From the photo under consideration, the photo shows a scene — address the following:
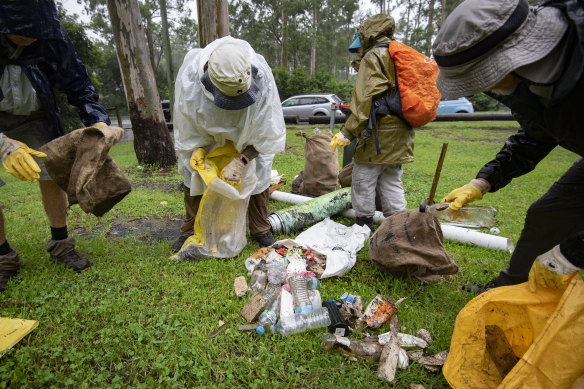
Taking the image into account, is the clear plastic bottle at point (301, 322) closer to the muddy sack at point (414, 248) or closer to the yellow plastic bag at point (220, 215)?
the muddy sack at point (414, 248)

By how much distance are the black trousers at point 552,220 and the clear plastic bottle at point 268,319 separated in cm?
147

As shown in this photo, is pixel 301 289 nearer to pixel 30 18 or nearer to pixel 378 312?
pixel 378 312

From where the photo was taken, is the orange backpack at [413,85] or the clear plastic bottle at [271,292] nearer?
the clear plastic bottle at [271,292]

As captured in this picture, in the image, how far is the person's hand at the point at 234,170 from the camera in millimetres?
2307

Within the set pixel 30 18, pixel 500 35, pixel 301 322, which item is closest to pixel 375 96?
pixel 500 35

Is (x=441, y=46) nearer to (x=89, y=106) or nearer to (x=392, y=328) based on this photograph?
(x=392, y=328)

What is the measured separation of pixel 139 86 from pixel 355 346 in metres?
5.33

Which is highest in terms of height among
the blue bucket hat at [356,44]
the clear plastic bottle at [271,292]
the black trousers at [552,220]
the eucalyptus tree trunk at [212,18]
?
the eucalyptus tree trunk at [212,18]

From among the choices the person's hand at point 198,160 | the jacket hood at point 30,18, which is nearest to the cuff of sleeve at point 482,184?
the person's hand at point 198,160

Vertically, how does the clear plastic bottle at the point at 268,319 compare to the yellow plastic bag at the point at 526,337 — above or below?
below

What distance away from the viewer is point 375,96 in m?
2.50

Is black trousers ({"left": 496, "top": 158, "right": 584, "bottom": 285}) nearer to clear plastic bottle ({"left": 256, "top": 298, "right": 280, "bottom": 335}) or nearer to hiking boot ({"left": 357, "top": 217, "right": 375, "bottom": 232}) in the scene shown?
hiking boot ({"left": 357, "top": 217, "right": 375, "bottom": 232})

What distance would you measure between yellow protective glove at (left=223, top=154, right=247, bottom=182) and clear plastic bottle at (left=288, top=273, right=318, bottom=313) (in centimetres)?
83

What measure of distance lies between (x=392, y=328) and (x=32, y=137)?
2.71 m
